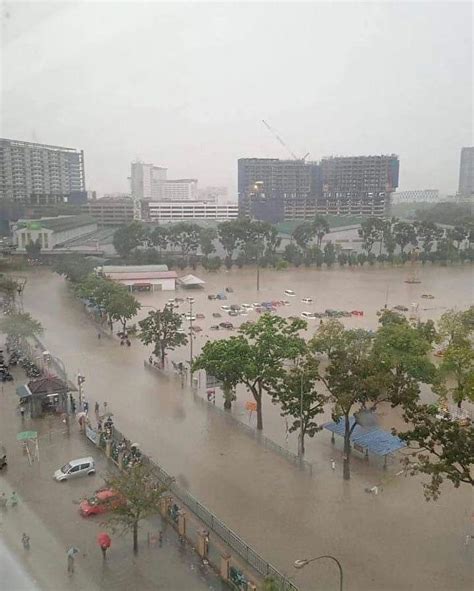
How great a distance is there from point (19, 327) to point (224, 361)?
371 cm

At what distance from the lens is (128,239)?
16984mm

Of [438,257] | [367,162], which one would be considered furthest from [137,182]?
[438,257]

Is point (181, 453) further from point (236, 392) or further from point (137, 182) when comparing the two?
point (137, 182)

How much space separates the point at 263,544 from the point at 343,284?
10.8 meters

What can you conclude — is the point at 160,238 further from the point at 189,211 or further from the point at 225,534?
the point at 225,534

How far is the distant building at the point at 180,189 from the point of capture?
43.7 m

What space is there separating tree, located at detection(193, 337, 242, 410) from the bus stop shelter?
38.0 inches

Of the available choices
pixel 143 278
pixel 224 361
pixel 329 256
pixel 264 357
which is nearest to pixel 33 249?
pixel 143 278

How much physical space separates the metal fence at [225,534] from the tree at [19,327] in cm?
403

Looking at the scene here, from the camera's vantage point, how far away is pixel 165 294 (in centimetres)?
1257

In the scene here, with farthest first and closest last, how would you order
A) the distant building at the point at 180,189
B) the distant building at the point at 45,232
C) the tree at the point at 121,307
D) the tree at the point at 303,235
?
the distant building at the point at 180,189, the tree at the point at 303,235, the distant building at the point at 45,232, the tree at the point at 121,307

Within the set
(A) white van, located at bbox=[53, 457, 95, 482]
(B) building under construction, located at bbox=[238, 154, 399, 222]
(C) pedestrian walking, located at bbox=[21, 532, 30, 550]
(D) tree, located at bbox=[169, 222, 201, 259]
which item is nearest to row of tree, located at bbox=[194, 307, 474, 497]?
(A) white van, located at bbox=[53, 457, 95, 482]

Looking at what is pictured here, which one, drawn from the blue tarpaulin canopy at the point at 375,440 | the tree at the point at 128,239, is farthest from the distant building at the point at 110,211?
the blue tarpaulin canopy at the point at 375,440

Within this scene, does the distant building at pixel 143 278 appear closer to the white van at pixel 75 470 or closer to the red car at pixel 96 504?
the white van at pixel 75 470
